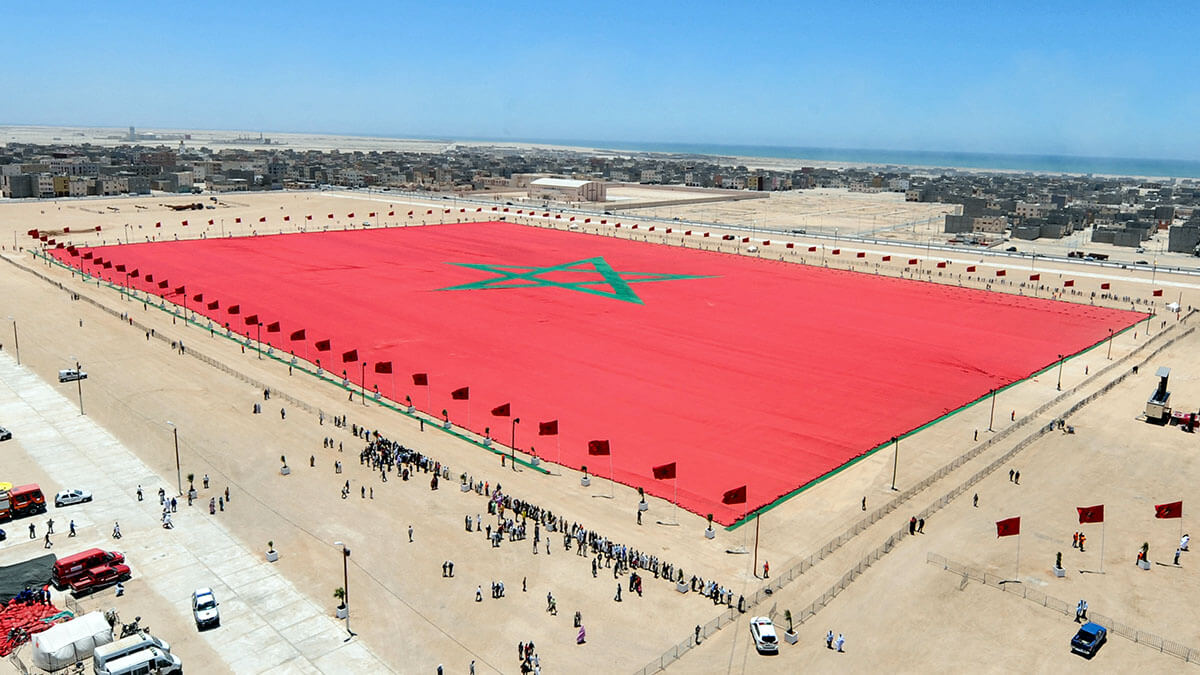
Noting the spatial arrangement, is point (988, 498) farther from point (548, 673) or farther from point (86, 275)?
point (86, 275)

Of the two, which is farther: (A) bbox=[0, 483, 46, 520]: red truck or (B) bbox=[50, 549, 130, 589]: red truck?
(A) bbox=[0, 483, 46, 520]: red truck

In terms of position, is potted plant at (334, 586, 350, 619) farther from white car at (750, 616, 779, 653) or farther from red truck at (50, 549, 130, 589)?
white car at (750, 616, 779, 653)

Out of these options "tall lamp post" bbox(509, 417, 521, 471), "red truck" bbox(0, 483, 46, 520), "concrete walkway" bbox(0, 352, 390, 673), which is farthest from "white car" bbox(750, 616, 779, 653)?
"red truck" bbox(0, 483, 46, 520)

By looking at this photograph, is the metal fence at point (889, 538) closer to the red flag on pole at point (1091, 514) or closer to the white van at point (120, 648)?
the red flag on pole at point (1091, 514)

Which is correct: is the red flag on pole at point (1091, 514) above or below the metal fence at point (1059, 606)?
above

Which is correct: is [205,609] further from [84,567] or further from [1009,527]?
[1009,527]

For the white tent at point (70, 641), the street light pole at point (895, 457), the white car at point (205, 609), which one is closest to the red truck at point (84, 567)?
the white tent at point (70, 641)

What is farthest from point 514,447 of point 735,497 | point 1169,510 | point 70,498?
point 1169,510

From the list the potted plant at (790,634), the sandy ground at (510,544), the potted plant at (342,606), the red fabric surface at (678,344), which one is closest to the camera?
the potted plant at (790,634)
